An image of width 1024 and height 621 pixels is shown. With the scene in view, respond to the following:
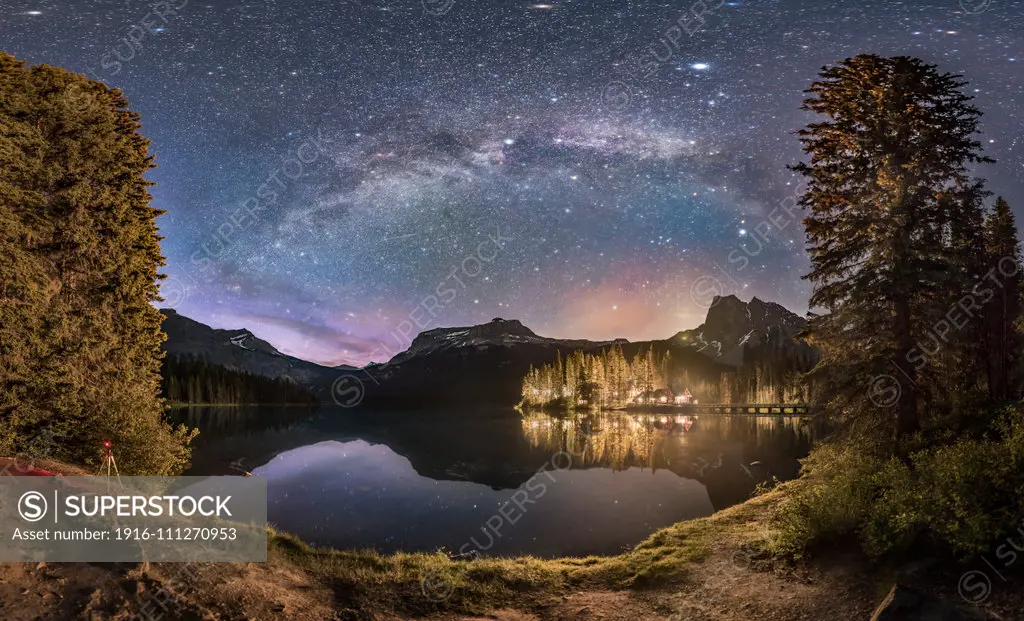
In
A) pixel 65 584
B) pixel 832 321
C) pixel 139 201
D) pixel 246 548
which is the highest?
pixel 139 201

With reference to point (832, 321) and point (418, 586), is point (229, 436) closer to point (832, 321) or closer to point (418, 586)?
point (418, 586)

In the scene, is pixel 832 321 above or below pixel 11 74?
below

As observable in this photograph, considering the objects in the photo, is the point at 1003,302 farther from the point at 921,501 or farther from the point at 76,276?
the point at 76,276

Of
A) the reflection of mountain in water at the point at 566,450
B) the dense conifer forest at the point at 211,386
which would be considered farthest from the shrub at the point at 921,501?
the dense conifer forest at the point at 211,386

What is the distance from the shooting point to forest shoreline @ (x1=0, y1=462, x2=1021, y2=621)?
9.73 m

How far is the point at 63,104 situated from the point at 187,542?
17350 mm

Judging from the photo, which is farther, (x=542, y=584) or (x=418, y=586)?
(x=542, y=584)

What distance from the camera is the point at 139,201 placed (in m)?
22.6

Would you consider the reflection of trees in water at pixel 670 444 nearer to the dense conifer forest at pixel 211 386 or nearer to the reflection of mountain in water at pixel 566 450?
the reflection of mountain in water at pixel 566 450

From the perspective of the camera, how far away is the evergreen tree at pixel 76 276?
658 inches

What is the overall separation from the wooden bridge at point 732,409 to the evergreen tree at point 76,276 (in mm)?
110607

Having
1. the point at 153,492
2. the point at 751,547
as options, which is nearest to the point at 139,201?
the point at 153,492

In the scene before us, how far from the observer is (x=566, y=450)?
5378 cm

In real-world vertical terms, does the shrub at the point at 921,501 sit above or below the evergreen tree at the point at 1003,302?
below
